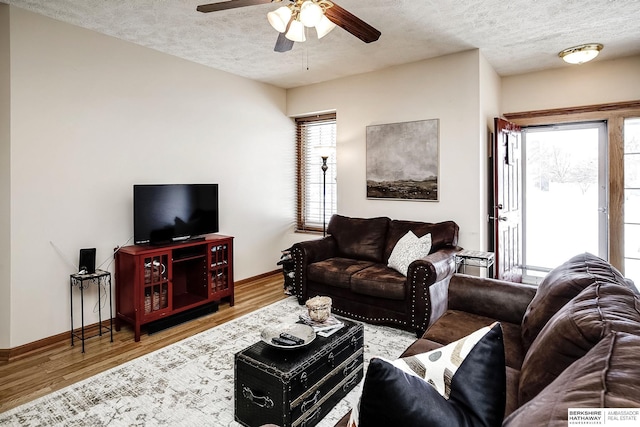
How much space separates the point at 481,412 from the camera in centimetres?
86

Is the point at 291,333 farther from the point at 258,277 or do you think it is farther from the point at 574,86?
the point at 574,86

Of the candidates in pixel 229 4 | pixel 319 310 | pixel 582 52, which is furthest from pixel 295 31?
pixel 582 52

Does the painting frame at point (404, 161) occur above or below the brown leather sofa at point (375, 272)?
above

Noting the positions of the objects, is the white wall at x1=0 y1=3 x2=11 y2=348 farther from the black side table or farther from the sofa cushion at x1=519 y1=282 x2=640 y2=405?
the sofa cushion at x1=519 y1=282 x2=640 y2=405

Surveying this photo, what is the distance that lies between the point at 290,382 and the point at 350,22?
2142 millimetres

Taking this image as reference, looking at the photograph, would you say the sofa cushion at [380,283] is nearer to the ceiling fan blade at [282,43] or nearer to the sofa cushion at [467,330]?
the sofa cushion at [467,330]

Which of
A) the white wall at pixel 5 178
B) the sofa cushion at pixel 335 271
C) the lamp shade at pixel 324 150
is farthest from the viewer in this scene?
the lamp shade at pixel 324 150

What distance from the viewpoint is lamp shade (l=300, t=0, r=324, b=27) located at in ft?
6.70

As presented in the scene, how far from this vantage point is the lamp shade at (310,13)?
2.04 m

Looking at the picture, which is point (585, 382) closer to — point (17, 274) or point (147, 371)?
point (147, 371)

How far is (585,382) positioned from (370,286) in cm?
268

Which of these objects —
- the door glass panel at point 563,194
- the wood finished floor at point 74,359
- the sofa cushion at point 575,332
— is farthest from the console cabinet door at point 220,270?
the door glass panel at point 563,194

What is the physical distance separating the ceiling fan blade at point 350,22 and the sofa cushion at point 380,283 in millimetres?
2058

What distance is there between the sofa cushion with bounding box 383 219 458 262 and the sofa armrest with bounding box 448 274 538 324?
130cm
